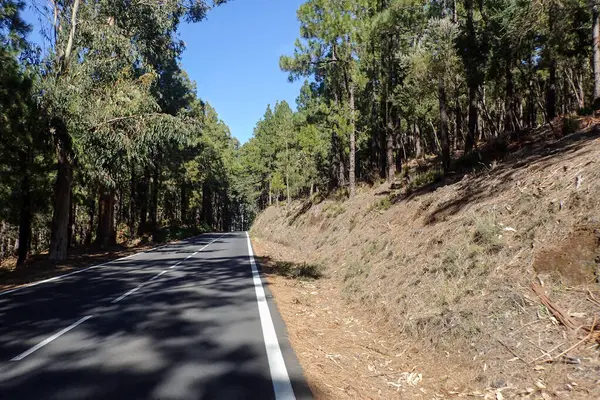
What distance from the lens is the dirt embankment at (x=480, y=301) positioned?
13.9 ft

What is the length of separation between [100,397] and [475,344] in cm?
420

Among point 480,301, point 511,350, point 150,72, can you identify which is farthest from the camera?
point 150,72

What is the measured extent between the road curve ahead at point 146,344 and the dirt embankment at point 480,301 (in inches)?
23.5

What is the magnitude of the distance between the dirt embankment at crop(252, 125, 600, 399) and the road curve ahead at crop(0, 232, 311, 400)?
1.95 feet

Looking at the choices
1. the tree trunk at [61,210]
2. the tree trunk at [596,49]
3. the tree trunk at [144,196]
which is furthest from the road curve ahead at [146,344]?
the tree trunk at [144,196]

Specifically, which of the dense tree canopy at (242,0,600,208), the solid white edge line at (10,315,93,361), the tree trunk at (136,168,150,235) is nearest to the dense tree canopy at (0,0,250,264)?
the dense tree canopy at (242,0,600,208)

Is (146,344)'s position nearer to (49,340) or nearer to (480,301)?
(49,340)

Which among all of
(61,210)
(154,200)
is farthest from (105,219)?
(154,200)

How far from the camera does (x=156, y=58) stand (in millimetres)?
21484

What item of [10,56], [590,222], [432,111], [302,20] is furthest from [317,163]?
[590,222]

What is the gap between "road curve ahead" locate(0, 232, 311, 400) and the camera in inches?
170

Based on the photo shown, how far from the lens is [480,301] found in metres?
5.34

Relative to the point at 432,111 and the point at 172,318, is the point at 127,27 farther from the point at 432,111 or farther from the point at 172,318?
the point at 432,111

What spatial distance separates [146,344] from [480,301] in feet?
15.4
